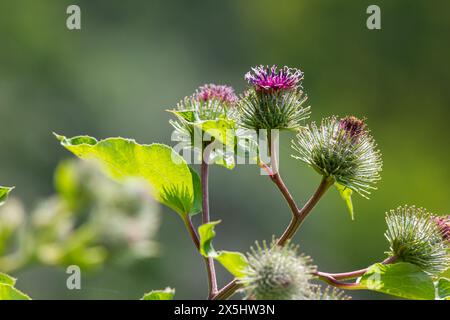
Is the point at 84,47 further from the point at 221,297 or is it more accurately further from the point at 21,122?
the point at 221,297

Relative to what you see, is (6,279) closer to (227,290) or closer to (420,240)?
(227,290)

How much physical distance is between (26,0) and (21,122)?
2941 mm

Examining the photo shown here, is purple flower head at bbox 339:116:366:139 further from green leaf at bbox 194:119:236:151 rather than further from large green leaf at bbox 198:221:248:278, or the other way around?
large green leaf at bbox 198:221:248:278

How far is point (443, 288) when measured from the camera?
185 cm

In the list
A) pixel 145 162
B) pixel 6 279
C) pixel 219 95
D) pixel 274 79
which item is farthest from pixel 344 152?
pixel 6 279

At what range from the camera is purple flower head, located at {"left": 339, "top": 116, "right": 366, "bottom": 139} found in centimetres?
214

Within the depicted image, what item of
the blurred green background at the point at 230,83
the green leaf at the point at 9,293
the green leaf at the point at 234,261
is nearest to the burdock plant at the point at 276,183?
the green leaf at the point at 234,261

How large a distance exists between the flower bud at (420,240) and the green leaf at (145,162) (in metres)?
0.56

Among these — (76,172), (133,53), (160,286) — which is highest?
(133,53)

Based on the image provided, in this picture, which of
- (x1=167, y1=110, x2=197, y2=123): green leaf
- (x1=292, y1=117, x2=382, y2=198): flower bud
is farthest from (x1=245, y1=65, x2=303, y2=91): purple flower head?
(x1=167, y1=110, x2=197, y2=123): green leaf

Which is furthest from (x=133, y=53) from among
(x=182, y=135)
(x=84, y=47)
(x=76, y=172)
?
(x=182, y=135)

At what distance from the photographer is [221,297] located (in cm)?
167

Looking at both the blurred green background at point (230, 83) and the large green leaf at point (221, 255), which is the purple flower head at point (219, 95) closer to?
the large green leaf at point (221, 255)

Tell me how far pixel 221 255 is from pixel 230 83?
824 cm
